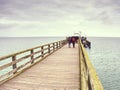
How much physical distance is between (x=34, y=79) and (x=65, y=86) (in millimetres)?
1607

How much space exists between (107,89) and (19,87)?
15175 mm

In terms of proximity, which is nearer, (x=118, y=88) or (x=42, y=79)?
(x=42, y=79)

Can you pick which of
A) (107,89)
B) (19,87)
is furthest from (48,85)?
(107,89)

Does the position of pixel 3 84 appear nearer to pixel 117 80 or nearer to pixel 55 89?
pixel 55 89

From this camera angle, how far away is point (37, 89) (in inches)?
227

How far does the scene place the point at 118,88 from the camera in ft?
63.2

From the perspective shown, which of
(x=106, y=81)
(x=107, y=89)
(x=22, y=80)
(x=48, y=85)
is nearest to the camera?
(x=48, y=85)

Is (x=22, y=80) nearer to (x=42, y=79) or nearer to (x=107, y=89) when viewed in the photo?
(x=42, y=79)

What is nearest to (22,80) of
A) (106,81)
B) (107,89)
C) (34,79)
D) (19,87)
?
(34,79)

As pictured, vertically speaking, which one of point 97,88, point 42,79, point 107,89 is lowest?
point 107,89

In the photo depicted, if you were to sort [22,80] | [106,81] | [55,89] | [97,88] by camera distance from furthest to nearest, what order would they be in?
[106,81] → [22,80] → [55,89] → [97,88]

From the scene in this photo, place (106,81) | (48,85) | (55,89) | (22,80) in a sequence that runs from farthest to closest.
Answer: (106,81), (22,80), (48,85), (55,89)

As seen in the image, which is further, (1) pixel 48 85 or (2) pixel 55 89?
(1) pixel 48 85

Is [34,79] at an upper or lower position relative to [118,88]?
Answer: upper
